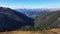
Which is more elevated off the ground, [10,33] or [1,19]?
[1,19]

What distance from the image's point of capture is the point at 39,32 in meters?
9.01

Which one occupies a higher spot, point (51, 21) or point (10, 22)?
point (51, 21)

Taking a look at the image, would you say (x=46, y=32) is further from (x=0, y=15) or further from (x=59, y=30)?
(x=0, y=15)

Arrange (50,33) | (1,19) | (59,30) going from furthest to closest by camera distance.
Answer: (1,19) < (59,30) < (50,33)

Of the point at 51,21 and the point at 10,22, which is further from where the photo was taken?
the point at 51,21

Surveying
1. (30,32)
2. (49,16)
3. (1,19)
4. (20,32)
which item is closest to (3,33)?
(20,32)

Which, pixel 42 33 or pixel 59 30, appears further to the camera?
pixel 59 30

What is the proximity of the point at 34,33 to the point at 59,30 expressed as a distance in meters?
1.61

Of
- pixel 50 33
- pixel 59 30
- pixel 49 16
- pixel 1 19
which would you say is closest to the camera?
pixel 50 33

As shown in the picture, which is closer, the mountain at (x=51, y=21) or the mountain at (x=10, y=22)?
the mountain at (x=10, y=22)

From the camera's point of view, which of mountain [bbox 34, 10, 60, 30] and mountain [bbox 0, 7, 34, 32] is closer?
mountain [bbox 0, 7, 34, 32]

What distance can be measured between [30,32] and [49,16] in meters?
30.9

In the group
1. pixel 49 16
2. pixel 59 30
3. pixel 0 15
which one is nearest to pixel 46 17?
pixel 49 16

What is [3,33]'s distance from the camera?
9.07 m
